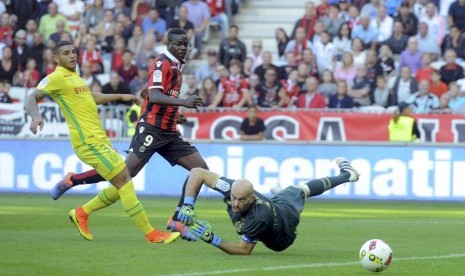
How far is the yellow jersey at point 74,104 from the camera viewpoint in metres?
12.9

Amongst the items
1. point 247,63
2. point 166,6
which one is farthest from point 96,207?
point 166,6

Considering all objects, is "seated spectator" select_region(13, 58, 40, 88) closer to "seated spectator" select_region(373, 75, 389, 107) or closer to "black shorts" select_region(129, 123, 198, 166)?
"seated spectator" select_region(373, 75, 389, 107)

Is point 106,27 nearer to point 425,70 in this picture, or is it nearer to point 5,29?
point 5,29

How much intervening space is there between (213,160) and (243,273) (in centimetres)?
1280

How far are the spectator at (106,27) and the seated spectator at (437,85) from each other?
28.7 ft

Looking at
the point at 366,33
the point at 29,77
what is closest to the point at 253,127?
the point at 366,33

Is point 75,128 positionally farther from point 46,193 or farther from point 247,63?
point 247,63

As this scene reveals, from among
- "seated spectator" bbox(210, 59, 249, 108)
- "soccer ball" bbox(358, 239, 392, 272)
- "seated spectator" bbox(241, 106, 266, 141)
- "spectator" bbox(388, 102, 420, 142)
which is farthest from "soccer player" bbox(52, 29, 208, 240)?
"seated spectator" bbox(210, 59, 249, 108)

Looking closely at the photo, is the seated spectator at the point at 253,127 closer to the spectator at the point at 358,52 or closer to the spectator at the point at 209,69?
the spectator at the point at 209,69

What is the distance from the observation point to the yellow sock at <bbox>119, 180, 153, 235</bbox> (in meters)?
12.7

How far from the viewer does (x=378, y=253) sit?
1038 centimetres

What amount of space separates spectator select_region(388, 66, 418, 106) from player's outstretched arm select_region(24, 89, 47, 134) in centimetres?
1361

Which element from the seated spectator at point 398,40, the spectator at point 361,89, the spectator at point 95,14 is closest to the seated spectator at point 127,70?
the spectator at point 95,14

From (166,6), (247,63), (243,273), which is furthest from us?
(166,6)
